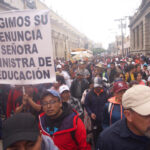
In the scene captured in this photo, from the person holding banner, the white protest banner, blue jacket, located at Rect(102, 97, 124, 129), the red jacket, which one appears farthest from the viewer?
the person holding banner

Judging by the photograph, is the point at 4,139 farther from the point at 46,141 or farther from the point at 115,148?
the point at 115,148

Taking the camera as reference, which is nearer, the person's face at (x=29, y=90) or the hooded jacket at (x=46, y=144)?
the hooded jacket at (x=46, y=144)

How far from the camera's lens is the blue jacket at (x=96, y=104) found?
3.69 m

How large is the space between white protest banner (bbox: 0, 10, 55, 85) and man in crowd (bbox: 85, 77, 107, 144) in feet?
4.21

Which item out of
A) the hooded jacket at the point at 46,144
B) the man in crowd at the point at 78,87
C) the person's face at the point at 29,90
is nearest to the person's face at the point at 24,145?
the hooded jacket at the point at 46,144

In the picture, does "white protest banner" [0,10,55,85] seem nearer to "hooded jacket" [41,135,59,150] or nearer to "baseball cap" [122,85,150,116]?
"hooded jacket" [41,135,59,150]

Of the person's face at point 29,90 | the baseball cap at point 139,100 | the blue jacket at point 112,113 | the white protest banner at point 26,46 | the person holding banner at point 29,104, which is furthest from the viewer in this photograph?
the person's face at point 29,90

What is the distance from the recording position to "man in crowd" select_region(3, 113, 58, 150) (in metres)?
1.27

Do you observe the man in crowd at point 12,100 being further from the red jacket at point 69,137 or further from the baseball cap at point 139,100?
the baseball cap at point 139,100

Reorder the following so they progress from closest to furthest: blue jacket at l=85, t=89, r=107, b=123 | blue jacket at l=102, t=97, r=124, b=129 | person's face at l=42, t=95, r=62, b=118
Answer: person's face at l=42, t=95, r=62, b=118 → blue jacket at l=102, t=97, r=124, b=129 → blue jacket at l=85, t=89, r=107, b=123

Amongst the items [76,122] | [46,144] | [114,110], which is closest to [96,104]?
[114,110]

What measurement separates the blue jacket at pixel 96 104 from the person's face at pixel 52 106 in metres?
1.45

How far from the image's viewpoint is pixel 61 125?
2.20 metres

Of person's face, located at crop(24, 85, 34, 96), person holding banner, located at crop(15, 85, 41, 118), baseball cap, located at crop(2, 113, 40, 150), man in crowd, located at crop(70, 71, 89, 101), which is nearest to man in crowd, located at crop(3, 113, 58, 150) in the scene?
baseball cap, located at crop(2, 113, 40, 150)
